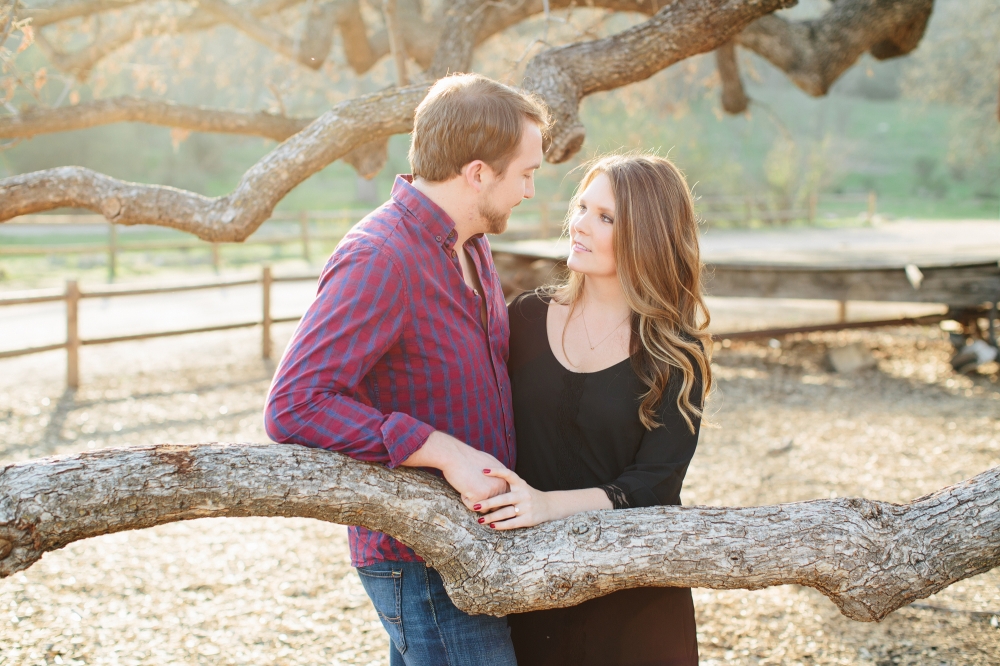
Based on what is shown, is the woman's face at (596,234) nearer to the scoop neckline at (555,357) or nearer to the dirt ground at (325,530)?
the scoop neckline at (555,357)

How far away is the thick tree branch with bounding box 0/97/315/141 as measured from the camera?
4.02 m

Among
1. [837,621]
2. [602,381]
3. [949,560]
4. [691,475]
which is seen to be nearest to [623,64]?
[602,381]

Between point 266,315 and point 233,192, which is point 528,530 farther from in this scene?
point 266,315

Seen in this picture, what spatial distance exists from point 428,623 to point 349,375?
2.21 ft

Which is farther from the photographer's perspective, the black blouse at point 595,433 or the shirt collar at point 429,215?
the black blouse at point 595,433

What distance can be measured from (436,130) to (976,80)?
21.0 meters

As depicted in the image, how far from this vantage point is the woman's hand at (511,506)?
1.68 meters

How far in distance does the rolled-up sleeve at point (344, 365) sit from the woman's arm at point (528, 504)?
0.23 metres

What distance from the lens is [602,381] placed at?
1972 mm

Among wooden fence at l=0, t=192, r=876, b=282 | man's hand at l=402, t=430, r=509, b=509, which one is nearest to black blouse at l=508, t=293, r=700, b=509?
man's hand at l=402, t=430, r=509, b=509

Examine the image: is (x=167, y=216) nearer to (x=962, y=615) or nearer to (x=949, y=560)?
(x=949, y=560)

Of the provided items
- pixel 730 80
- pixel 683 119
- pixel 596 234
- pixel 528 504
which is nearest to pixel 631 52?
pixel 596 234

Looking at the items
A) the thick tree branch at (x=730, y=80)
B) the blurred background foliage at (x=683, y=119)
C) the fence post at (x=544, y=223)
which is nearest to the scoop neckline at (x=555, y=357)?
the blurred background foliage at (x=683, y=119)

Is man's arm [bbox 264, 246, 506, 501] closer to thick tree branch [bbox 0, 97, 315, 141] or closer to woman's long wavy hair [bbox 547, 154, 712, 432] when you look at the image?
woman's long wavy hair [bbox 547, 154, 712, 432]
